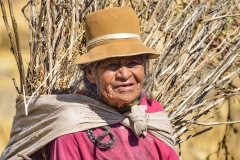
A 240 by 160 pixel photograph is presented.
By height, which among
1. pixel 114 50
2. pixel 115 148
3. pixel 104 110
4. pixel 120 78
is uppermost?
pixel 114 50

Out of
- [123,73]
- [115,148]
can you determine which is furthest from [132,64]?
[115,148]

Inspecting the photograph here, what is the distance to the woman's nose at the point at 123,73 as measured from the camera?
2.96m

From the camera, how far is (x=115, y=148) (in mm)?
3047

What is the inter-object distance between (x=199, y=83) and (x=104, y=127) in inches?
37.7

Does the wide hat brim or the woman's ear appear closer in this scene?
the wide hat brim

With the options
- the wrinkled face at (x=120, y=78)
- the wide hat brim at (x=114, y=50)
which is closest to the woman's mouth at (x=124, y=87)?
the wrinkled face at (x=120, y=78)

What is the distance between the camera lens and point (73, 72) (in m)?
3.45

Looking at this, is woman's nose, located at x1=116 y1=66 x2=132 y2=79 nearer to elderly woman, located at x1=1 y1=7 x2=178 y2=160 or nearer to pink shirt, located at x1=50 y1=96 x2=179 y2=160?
elderly woman, located at x1=1 y1=7 x2=178 y2=160

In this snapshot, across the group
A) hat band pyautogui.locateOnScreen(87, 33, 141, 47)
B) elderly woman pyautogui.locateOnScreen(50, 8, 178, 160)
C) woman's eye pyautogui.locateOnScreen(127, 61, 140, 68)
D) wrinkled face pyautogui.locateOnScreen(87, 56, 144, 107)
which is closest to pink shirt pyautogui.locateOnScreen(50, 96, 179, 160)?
elderly woman pyautogui.locateOnScreen(50, 8, 178, 160)

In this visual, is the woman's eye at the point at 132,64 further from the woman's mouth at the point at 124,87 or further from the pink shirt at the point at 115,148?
the pink shirt at the point at 115,148

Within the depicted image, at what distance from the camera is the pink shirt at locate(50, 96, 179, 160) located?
2.97 meters

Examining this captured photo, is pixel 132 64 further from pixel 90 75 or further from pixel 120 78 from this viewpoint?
pixel 90 75

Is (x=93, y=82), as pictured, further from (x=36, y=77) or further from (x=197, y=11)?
(x=197, y=11)

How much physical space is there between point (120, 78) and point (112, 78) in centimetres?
3
